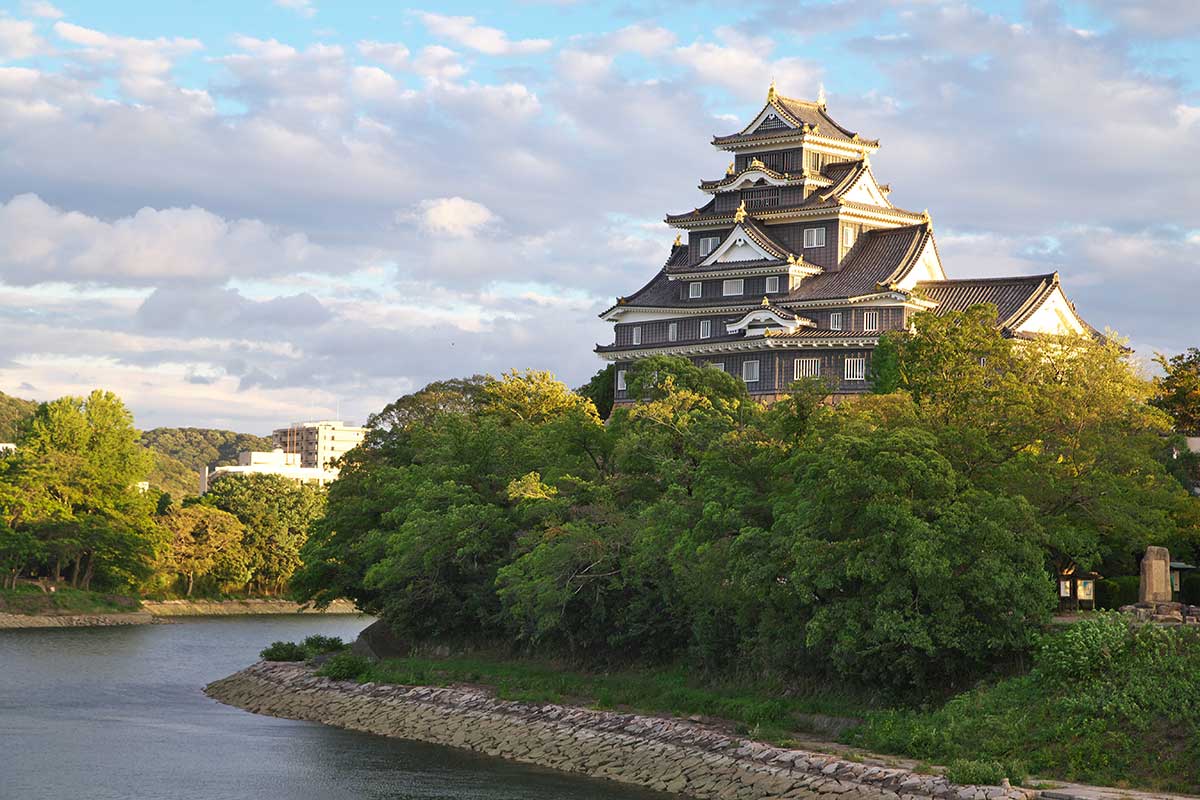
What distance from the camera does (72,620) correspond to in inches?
3155

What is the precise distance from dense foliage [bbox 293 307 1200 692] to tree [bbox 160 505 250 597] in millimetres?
40284

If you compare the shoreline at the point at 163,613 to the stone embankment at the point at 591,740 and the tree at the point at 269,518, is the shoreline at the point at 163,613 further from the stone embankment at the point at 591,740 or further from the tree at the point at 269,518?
the stone embankment at the point at 591,740

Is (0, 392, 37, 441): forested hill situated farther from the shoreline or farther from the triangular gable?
the triangular gable

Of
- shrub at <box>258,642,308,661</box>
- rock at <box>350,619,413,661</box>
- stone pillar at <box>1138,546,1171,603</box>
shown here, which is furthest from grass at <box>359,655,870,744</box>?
stone pillar at <box>1138,546,1171,603</box>

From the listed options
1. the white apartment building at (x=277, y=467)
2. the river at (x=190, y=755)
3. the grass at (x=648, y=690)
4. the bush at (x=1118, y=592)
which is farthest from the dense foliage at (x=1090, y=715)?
the white apartment building at (x=277, y=467)

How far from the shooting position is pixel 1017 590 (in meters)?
31.7

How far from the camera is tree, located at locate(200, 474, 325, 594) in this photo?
314 ft

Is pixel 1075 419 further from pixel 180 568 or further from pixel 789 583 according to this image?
pixel 180 568

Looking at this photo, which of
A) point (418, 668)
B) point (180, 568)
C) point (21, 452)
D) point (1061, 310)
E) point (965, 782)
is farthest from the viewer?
point (180, 568)

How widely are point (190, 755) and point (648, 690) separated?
476 inches

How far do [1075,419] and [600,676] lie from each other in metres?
15.4

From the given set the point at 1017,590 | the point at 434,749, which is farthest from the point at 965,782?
the point at 434,749

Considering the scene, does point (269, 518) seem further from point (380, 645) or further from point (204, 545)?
point (380, 645)

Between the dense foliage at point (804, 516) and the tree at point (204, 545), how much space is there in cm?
4028
